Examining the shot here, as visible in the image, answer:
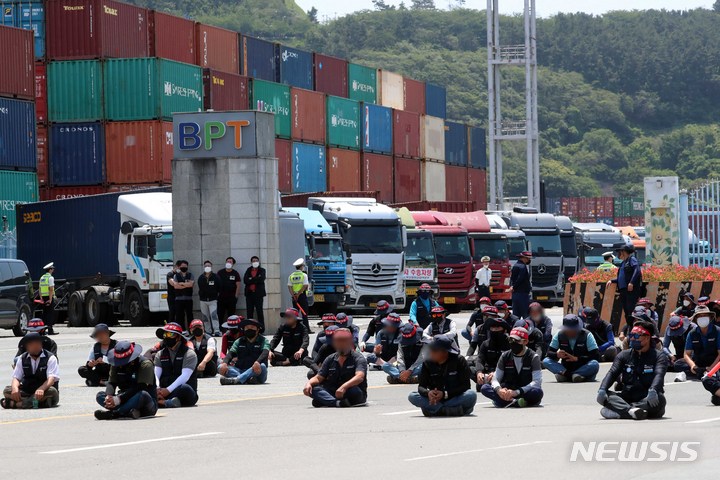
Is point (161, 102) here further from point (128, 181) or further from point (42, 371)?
point (42, 371)

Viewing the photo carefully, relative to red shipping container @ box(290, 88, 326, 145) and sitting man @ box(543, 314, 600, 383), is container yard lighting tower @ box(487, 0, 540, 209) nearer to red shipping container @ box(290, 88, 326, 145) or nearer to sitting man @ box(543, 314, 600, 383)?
red shipping container @ box(290, 88, 326, 145)

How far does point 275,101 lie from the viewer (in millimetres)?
59531

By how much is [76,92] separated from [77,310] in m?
13.4

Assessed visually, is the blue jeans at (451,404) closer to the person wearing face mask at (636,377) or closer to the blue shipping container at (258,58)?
the person wearing face mask at (636,377)

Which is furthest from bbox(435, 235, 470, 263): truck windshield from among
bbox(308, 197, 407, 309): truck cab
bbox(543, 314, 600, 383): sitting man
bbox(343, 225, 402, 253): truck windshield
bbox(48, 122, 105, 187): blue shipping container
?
bbox(543, 314, 600, 383): sitting man

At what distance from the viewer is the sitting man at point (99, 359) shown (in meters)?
19.8

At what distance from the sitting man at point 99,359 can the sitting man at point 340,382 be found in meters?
2.69

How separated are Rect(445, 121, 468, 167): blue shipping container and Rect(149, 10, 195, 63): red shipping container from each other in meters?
21.6

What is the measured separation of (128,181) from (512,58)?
38811 mm

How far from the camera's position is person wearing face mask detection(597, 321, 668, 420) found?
15680mm

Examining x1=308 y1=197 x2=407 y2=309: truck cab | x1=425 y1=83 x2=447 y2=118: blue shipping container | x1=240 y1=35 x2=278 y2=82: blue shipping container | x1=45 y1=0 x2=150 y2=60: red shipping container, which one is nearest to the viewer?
x1=308 y1=197 x2=407 y2=309: truck cab

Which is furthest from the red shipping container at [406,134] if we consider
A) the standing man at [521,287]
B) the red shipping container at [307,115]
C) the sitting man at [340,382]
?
the sitting man at [340,382]

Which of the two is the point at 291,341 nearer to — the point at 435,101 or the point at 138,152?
the point at 138,152

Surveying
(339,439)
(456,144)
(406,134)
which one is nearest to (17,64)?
(406,134)
